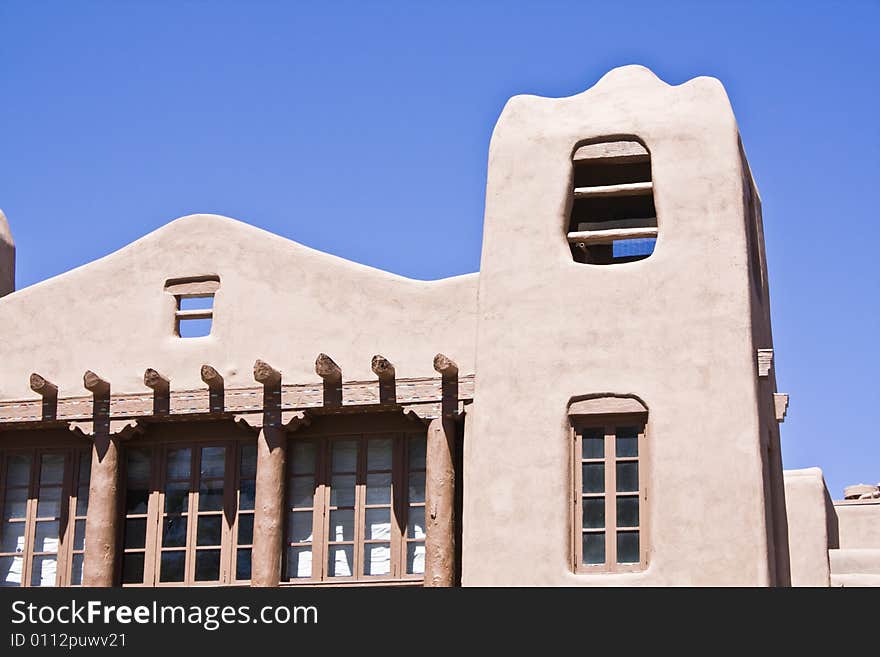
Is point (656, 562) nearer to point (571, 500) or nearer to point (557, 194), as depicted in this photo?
point (571, 500)

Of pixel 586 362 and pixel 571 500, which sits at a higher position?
Answer: pixel 586 362

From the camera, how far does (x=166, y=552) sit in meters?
21.2

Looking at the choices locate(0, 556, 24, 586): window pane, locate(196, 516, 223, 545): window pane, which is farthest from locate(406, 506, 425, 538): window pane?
locate(0, 556, 24, 586): window pane

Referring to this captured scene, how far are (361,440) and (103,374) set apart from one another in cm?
362

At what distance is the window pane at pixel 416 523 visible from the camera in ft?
67.1

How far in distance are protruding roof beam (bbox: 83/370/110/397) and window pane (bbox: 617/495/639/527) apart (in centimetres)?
689

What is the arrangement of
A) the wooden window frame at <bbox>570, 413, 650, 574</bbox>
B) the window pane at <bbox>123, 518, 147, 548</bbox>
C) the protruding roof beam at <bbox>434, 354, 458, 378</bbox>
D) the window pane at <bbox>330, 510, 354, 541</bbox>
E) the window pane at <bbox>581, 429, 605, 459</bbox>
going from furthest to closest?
the window pane at <bbox>123, 518, 147, 548</bbox> < the window pane at <bbox>330, 510, 354, 541</bbox> < the protruding roof beam at <bbox>434, 354, 458, 378</bbox> < the window pane at <bbox>581, 429, 605, 459</bbox> < the wooden window frame at <bbox>570, 413, 650, 574</bbox>

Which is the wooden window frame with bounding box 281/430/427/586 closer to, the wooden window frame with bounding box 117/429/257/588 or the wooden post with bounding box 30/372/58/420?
the wooden window frame with bounding box 117/429/257/588

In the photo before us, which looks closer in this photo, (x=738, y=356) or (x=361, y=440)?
(x=738, y=356)

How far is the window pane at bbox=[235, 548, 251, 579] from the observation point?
68.3 ft

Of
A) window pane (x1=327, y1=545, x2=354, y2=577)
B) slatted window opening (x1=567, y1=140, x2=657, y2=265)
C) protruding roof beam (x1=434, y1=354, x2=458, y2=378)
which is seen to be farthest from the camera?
window pane (x1=327, y1=545, x2=354, y2=577)
